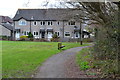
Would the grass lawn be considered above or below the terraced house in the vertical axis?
below

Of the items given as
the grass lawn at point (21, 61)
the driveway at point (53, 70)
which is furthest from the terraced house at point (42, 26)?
the driveway at point (53, 70)

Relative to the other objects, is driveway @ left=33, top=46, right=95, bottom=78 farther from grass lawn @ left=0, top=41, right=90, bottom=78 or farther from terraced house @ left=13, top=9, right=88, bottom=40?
terraced house @ left=13, top=9, right=88, bottom=40

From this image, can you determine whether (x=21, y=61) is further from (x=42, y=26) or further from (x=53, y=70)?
(x=42, y=26)

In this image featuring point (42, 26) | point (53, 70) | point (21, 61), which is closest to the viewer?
point (53, 70)

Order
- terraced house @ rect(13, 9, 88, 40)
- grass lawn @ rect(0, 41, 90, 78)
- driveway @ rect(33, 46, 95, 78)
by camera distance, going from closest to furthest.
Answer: driveway @ rect(33, 46, 95, 78) < grass lawn @ rect(0, 41, 90, 78) < terraced house @ rect(13, 9, 88, 40)

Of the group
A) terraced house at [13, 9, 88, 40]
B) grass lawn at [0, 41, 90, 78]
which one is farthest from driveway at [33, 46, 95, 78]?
terraced house at [13, 9, 88, 40]

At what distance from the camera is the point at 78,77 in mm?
6797

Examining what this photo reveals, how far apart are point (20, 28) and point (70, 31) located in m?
13.8

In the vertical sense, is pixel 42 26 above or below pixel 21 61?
above

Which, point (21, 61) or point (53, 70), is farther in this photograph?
point (21, 61)

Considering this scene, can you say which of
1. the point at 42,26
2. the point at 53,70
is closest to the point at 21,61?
the point at 53,70

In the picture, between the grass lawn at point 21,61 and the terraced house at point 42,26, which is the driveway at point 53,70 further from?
the terraced house at point 42,26

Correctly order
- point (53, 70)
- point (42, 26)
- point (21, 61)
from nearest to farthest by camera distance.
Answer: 1. point (53, 70)
2. point (21, 61)
3. point (42, 26)

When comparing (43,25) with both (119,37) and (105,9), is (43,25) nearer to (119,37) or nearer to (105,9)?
(105,9)
